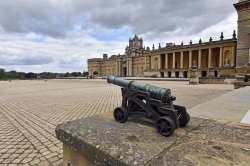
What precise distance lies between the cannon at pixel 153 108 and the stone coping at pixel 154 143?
135 millimetres

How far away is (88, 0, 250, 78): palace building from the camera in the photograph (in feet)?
113

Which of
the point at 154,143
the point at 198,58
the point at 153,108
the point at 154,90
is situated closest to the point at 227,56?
the point at 198,58

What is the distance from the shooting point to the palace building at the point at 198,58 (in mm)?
34375

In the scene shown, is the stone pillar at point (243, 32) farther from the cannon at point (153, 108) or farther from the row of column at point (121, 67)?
the row of column at point (121, 67)

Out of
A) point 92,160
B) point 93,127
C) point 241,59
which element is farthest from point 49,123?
point 241,59

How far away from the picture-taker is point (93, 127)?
116 inches

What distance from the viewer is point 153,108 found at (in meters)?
2.91

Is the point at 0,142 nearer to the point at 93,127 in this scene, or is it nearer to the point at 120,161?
the point at 93,127

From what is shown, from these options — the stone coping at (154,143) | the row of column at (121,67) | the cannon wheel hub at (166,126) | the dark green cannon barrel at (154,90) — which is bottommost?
the stone coping at (154,143)

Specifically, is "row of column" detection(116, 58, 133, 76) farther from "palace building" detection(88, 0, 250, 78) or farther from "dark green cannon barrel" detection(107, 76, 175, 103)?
"dark green cannon barrel" detection(107, 76, 175, 103)

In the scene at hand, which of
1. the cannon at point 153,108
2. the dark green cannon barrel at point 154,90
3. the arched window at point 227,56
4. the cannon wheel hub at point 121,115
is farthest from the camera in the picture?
the arched window at point 227,56

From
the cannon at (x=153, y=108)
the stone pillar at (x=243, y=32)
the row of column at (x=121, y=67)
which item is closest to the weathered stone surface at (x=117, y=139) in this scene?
the cannon at (x=153, y=108)

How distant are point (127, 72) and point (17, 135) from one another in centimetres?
9449

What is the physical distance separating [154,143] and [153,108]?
697mm
